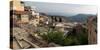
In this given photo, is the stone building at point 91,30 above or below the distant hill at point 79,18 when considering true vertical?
below

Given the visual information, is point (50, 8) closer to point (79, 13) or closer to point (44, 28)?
point (44, 28)

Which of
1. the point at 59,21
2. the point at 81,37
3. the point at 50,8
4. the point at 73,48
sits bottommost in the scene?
the point at 73,48

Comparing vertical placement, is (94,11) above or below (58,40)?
above

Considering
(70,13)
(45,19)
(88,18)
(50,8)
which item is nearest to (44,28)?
(45,19)

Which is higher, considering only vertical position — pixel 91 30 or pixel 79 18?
pixel 79 18

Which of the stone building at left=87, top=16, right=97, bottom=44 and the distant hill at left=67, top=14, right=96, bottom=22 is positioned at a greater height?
the distant hill at left=67, top=14, right=96, bottom=22
